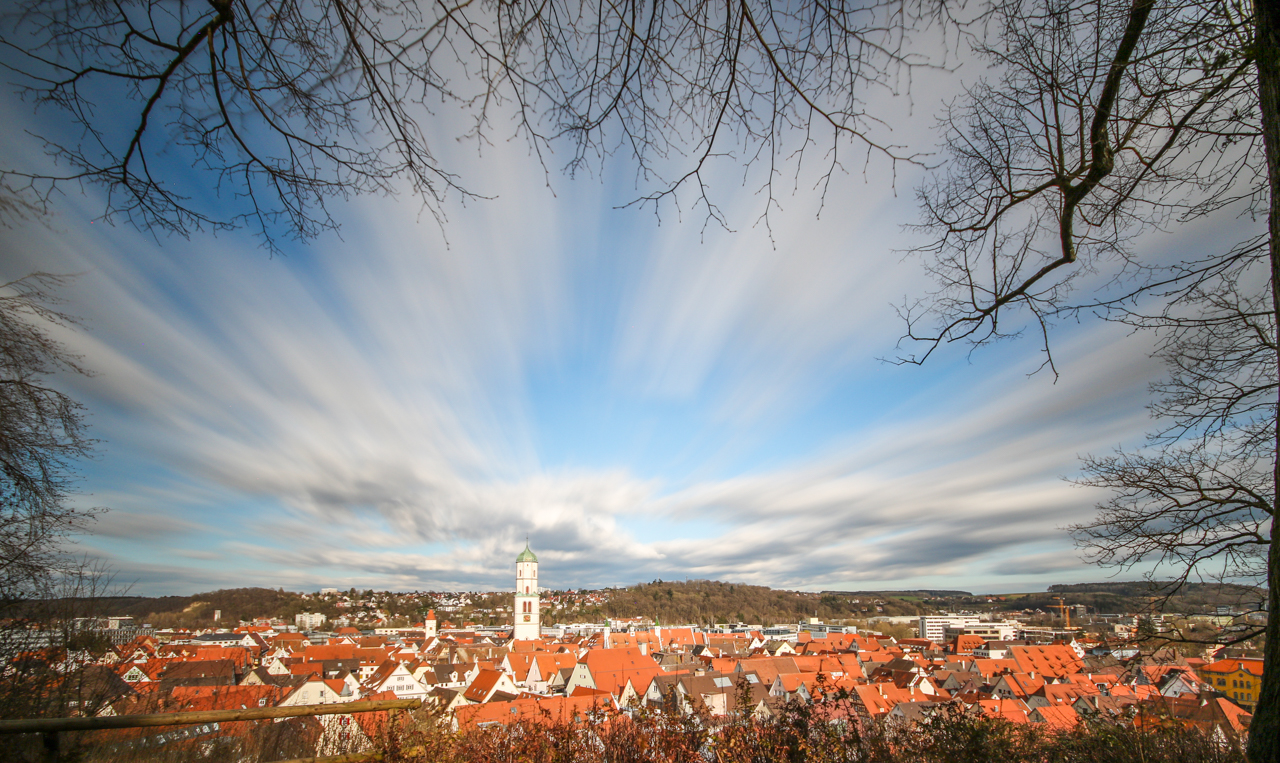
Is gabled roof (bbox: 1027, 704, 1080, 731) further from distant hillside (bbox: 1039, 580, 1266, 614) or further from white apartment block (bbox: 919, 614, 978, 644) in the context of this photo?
white apartment block (bbox: 919, 614, 978, 644)

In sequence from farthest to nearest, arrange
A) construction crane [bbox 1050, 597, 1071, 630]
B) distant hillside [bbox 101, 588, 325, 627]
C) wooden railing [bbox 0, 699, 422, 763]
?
construction crane [bbox 1050, 597, 1071, 630]
distant hillside [bbox 101, 588, 325, 627]
wooden railing [bbox 0, 699, 422, 763]

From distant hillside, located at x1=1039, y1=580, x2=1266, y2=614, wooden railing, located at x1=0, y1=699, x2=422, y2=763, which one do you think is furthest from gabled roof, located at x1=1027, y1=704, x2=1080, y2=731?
wooden railing, located at x1=0, y1=699, x2=422, y2=763

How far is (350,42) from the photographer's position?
76.5 inches

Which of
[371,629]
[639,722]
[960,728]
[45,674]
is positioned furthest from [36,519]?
[371,629]

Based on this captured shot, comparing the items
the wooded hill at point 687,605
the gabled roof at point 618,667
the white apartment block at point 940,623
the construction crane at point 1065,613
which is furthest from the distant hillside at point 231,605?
the white apartment block at point 940,623

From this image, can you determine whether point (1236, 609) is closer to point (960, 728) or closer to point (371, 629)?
point (960, 728)

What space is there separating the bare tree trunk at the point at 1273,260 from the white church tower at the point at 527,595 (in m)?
61.3

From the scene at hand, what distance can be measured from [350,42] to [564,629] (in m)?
95.2

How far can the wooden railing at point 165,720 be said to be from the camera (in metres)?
2.06

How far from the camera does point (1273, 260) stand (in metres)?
2.40

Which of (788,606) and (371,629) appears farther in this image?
(788,606)

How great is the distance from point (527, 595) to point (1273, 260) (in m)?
62.7

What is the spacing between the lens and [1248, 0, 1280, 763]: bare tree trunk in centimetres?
214

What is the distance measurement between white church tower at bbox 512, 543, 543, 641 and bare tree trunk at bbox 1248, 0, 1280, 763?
61.3 m
